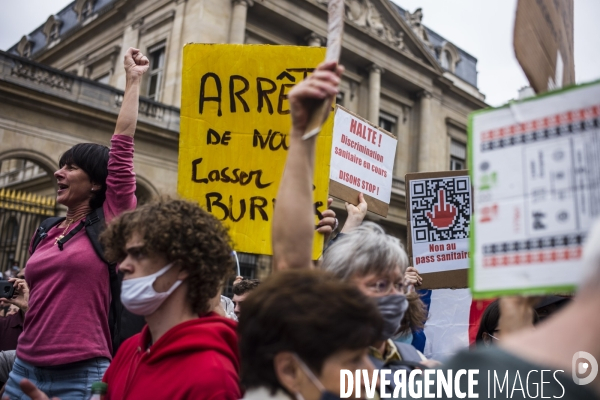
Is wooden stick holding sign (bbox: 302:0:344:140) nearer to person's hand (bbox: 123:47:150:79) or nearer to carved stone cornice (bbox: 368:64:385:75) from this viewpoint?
person's hand (bbox: 123:47:150:79)

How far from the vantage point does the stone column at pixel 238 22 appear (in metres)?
17.9

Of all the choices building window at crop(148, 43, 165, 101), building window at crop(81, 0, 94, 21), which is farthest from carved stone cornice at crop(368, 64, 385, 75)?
building window at crop(81, 0, 94, 21)

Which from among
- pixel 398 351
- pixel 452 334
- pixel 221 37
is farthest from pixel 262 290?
pixel 221 37

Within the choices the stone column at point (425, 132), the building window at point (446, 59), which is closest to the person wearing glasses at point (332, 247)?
the stone column at point (425, 132)

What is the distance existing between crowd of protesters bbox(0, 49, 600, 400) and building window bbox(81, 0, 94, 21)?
22.8 metres

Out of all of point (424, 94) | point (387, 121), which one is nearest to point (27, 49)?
point (387, 121)

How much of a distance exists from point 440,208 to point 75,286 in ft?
9.22

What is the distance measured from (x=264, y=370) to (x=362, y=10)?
23451 mm

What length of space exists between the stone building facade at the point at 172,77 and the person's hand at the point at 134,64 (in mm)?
11832

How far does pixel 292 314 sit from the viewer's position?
1338mm

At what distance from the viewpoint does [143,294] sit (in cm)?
198

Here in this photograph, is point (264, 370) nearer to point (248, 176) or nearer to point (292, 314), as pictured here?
point (292, 314)

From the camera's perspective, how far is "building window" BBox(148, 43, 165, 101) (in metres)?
18.7

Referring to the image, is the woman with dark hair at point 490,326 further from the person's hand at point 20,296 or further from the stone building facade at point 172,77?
the stone building facade at point 172,77
